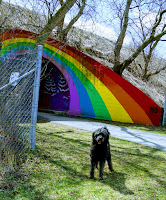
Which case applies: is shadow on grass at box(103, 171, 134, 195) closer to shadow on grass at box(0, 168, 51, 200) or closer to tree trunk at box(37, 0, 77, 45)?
shadow on grass at box(0, 168, 51, 200)

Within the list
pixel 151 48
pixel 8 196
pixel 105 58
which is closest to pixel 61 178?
pixel 8 196

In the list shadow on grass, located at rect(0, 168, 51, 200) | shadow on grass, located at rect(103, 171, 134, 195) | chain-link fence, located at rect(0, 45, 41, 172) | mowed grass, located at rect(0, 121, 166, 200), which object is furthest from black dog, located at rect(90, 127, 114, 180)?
chain-link fence, located at rect(0, 45, 41, 172)

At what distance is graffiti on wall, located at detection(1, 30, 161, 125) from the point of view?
11.7 m

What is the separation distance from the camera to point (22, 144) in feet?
15.4

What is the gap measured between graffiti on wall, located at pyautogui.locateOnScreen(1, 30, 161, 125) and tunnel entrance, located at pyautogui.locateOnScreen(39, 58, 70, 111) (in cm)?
12

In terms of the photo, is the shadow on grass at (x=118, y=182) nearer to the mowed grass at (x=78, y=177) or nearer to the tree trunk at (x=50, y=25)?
the mowed grass at (x=78, y=177)

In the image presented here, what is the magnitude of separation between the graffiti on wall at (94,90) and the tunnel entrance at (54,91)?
0.12m

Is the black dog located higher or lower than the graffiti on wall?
lower

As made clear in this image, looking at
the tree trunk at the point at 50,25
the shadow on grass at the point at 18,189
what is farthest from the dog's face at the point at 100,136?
the tree trunk at the point at 50,25

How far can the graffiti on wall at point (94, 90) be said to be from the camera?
462 inches

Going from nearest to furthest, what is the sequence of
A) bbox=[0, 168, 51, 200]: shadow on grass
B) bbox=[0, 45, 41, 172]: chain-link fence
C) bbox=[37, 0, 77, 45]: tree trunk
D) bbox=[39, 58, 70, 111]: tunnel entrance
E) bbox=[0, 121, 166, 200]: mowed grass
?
bbox=[0, 168, 51, 200]: shadow on grass → bbox=[0, 121, 166, 200]: mowed grass → bbox=[0, 45, 41, 172]: chain-link fence → bbox=[37, 0, 77, 45]: tree trunk → bbox=[39, 58, 70, 111]: tunnel entrance

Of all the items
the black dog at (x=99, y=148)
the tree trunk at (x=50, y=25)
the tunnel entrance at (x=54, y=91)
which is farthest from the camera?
the tunnel entrance at (x=54, y=91)

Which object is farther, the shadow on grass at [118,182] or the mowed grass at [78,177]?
the shadow on grass at [118,182]

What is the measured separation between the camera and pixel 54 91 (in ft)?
52.7
